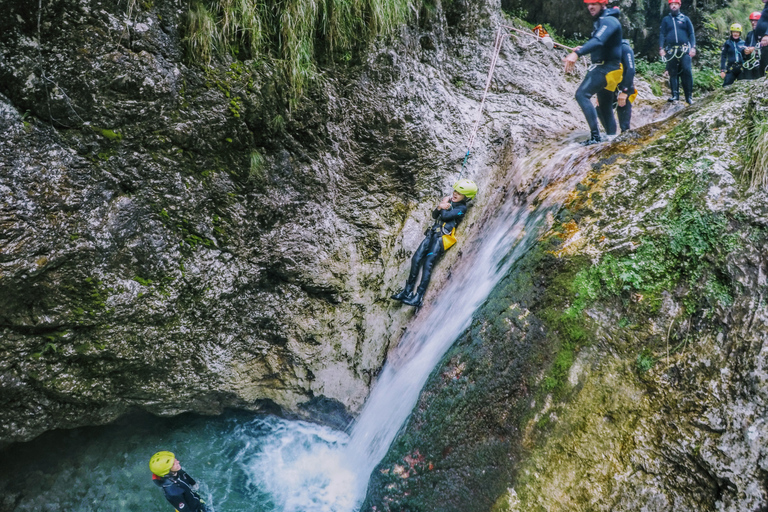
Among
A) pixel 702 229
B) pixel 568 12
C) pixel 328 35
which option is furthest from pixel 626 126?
pixel 568 12

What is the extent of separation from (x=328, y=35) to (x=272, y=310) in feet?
11.9

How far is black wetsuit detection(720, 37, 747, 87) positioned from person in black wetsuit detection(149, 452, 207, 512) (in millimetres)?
10922

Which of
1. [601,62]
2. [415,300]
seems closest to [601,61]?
[601,62]

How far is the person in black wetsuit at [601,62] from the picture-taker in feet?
16.9

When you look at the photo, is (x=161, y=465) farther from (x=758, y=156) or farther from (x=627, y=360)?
(x=758, y=156)

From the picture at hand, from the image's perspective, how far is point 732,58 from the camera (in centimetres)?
815

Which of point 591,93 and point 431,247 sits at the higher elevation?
point 591,93

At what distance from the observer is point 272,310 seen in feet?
19.4

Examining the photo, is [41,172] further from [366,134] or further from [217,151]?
[366,134]

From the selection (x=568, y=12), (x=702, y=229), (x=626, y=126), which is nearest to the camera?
(x=702, y=229)

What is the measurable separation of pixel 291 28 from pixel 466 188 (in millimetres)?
2856

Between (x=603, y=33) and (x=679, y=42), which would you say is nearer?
(x=603, y=33)

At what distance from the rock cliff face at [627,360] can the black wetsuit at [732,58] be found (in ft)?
16.9

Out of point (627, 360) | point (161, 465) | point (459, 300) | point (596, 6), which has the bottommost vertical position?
point (161, 465)
